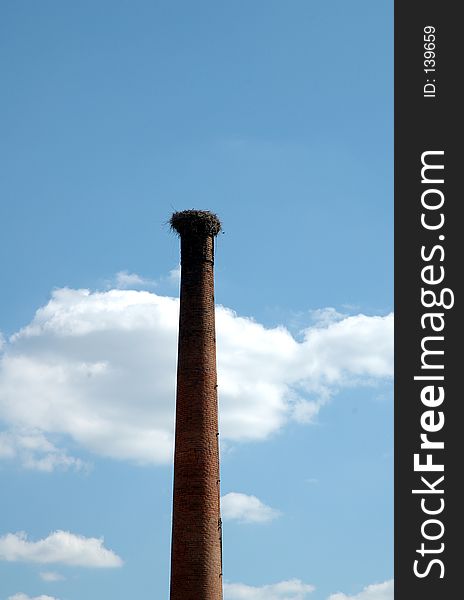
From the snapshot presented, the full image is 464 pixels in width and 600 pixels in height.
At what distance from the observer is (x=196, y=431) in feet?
81.2

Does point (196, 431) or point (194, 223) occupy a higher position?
point (194, 223)

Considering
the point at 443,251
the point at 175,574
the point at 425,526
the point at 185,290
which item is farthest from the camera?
the point at 185,290

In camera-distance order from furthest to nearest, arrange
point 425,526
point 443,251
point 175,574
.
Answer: point 175,574
point 443,251
point 425,526

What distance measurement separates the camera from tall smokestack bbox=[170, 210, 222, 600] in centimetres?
2394

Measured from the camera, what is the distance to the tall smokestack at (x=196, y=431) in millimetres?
23938

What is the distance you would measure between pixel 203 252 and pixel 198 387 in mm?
3552

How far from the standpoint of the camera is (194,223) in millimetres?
A: 26641

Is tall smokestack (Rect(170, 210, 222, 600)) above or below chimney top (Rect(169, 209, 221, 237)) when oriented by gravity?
below

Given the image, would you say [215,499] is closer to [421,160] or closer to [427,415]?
[427,415]

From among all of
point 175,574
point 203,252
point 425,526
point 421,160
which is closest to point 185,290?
point 203,252

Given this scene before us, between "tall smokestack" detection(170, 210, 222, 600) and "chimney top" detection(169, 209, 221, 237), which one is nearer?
"tall smokestack" detection(170, 210, 222, 600)

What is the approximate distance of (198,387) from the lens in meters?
25.0

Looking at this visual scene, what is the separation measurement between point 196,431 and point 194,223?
17.7 feet

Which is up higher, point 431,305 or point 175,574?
point 431,305
